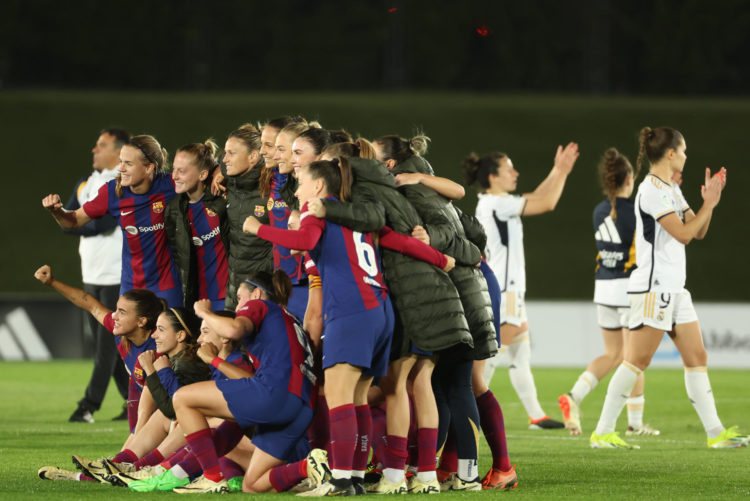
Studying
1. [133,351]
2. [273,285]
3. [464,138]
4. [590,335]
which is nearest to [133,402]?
[133,351]

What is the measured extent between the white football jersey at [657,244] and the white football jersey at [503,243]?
1.62 metres

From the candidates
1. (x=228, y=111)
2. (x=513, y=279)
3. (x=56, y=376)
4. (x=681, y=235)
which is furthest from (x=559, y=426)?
(x=228, y=111)

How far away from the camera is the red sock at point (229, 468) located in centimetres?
618

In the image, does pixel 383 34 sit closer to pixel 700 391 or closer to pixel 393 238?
pixel 700 391

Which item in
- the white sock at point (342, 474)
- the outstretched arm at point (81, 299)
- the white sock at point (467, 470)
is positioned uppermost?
the outstretched arm at point (81, 299)

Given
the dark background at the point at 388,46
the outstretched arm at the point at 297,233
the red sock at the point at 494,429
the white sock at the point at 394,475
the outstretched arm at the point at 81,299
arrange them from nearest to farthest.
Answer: the outstretched arm at the point at 297,233, the white sock at the point at 394,475, the red sock at the point at 494,429, the outstretched arm at the point at 81,299, the dark background at the point at 388,46

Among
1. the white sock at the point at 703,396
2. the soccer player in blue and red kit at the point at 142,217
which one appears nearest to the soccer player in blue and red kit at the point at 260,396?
the soccer player in blue and red kit at the point at 142,217

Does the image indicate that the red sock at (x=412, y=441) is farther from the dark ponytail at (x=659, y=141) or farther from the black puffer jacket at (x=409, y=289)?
the dark ponytail at (x=659, y=141)

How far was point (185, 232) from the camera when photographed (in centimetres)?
735

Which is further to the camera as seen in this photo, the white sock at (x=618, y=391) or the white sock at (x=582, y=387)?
the white sock at (x=582, y=387)

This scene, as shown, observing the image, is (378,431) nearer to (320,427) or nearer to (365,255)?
(320,427)

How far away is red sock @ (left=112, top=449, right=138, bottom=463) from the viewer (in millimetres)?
6559

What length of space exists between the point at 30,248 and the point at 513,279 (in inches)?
722

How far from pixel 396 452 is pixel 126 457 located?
5.54 feet
